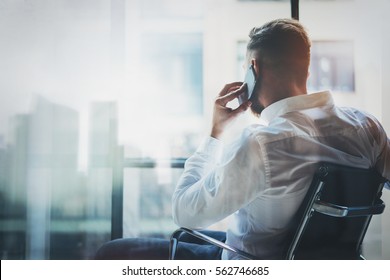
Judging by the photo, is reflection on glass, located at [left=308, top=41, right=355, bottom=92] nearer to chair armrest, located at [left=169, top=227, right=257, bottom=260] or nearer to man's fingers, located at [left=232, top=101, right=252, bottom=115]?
man's fingers, located at [left=232, top=101, right=252, bottom=115]

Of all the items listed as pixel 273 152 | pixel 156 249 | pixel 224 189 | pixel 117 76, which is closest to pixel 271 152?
pixel 273 152

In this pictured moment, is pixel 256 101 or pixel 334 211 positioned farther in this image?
pixel 256 101

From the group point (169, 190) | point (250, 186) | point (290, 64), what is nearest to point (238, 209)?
point (250, 186)

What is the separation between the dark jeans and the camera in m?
1.25

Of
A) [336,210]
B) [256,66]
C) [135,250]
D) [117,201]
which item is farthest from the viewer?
[117,201]

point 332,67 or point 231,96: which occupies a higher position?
point 332,67

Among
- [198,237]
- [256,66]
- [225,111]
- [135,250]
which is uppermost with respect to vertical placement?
[256,66]

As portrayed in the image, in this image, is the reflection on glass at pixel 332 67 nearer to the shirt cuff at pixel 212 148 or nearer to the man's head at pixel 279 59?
the man's head at pixel 279 59

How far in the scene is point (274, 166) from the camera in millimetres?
984

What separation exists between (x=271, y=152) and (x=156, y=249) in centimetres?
61

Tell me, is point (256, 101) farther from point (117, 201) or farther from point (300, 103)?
point (117, 201)

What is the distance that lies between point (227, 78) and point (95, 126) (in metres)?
0.64

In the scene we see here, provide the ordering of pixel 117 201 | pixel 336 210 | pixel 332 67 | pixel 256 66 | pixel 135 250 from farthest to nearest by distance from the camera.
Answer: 1. pixel 117 201
2. pixel 332 67
3. pixel 135 250
4. pixel 256 66
5. pixel 336 210

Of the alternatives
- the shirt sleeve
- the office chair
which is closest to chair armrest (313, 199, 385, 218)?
the office chair
